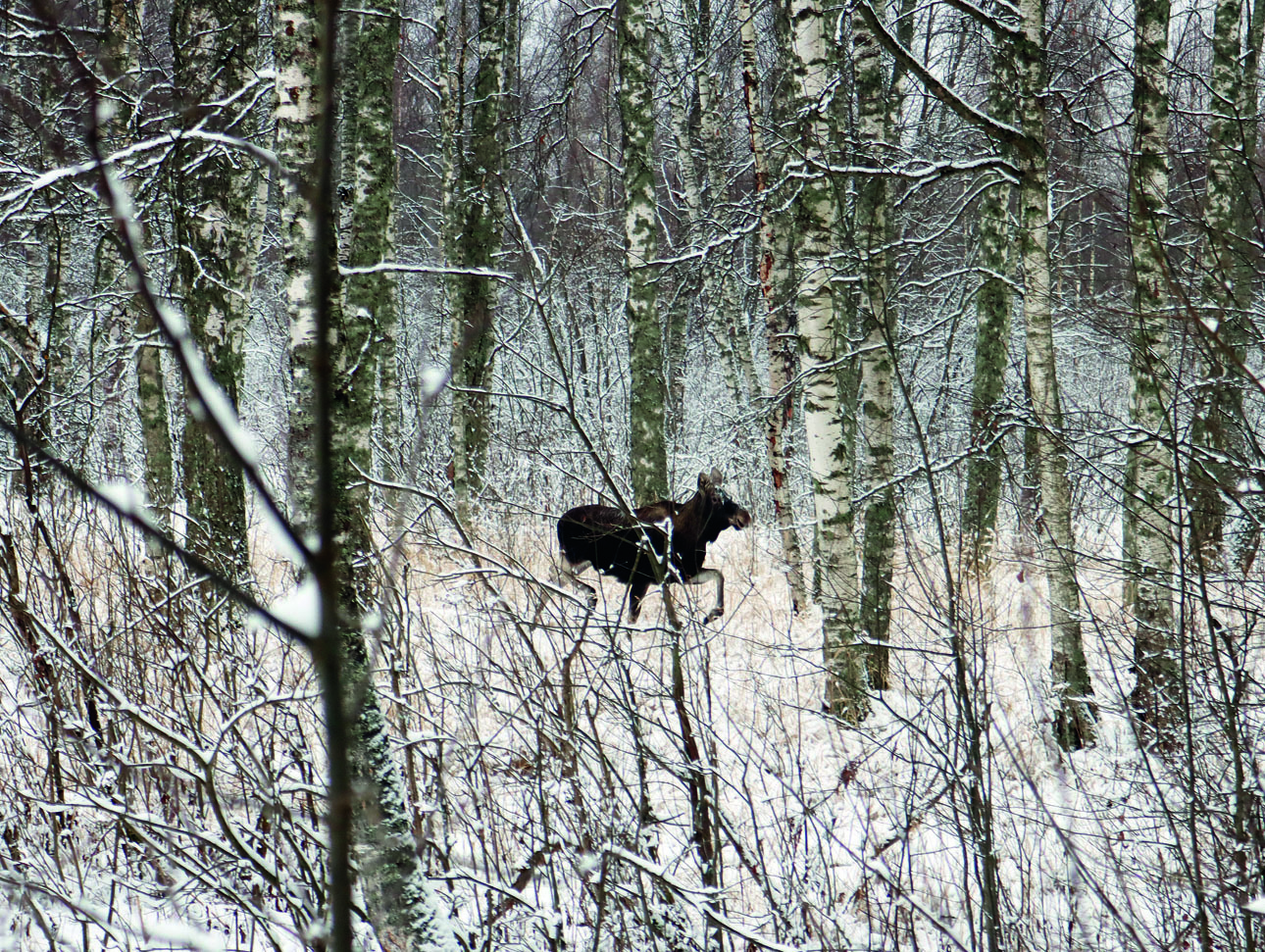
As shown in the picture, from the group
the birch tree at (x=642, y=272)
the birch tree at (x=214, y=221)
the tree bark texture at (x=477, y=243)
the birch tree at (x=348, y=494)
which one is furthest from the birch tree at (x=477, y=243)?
the birch tree at (x=348, y=494)

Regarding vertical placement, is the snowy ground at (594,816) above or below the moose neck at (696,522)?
below

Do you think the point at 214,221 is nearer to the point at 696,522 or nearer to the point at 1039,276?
the point at 696,522

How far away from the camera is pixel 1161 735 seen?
280 cm

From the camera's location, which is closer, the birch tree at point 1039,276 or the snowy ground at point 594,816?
the snowy ground at point 594,816

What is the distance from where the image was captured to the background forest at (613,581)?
2.20 m

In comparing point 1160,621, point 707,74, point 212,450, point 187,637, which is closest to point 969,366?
point 707,74

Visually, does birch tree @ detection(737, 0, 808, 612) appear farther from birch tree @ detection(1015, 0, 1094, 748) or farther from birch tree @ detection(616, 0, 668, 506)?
birch tree @ detection(1015, 0, 1094, 748)

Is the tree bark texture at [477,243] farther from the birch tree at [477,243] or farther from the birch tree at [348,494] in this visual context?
the birch tree at [348,494]

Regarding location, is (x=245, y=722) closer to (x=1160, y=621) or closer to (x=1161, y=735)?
(x=1161, y=735)

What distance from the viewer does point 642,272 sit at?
8.76 metres

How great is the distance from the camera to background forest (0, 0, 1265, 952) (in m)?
2.20

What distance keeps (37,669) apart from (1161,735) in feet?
12.7

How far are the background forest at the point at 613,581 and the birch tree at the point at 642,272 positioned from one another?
1.9 inches

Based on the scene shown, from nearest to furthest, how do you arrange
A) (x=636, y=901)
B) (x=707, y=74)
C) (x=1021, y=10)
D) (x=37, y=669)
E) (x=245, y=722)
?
1. (x=636, y=901)
2. (x=37, y=669)
3. (x=245, y=722)
4. (x=1021, y=10)
5. (x=707, y=74)
